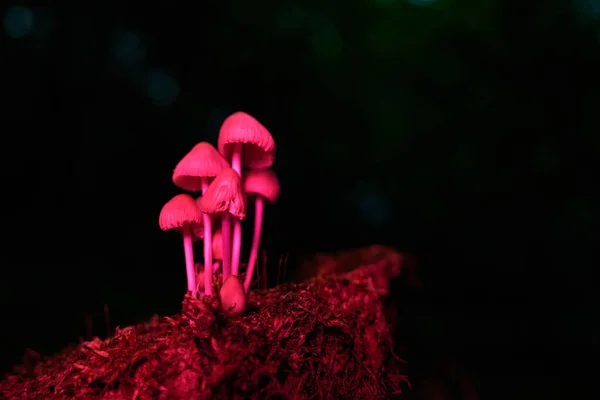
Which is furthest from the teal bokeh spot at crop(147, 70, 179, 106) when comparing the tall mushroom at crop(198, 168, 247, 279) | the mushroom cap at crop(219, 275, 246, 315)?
the mushroom cap at crop(219, 275, 246, 315)

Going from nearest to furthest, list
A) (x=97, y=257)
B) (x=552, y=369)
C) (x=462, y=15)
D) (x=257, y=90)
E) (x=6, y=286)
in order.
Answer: (x=6, y=286)
(x=97, y=257)
(x=552, y=369)
(x=257, y=90)
(x=462, y=15)

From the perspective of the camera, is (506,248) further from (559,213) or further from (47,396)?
(47,396)

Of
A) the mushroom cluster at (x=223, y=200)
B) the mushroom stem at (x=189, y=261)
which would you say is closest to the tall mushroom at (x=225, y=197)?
the mushroom cluster at (x=223, y=200)

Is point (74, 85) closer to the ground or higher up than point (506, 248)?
higher up

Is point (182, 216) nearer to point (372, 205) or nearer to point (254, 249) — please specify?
point (254, 249)

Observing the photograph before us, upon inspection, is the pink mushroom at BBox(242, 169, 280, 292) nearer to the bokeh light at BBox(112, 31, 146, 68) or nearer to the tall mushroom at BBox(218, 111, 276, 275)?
the tall mushroom at BBox(218, 111, 276, 275)

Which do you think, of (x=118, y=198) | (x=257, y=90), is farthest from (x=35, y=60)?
(x=257, y=90)

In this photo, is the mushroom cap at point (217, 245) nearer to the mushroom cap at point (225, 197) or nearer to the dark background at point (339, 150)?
the mushroom cap at point (225, 197)

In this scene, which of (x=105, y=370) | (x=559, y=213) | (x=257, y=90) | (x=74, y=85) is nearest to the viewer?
(x=105, y=370)
